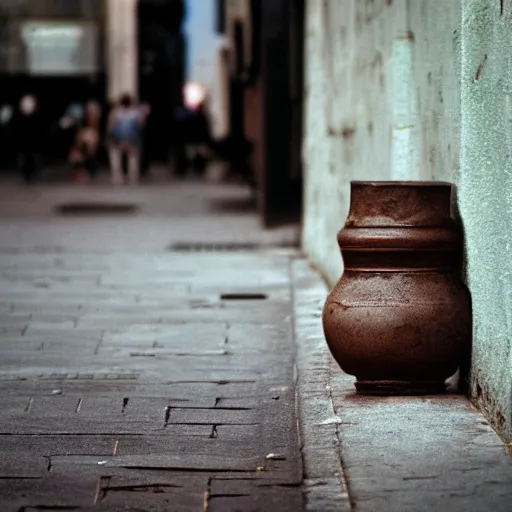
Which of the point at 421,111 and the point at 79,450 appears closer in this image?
the point at 79,450

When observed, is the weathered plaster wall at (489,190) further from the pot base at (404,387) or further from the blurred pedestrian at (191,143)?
the blurred pedestrian at (191,143)

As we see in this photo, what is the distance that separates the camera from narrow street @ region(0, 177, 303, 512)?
15.5 feet

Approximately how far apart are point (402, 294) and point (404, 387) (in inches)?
16.4

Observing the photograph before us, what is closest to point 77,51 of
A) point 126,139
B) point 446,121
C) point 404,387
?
point 126,139

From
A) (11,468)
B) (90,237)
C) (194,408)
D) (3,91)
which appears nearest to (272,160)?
(90,237)

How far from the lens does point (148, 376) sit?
22.0ft

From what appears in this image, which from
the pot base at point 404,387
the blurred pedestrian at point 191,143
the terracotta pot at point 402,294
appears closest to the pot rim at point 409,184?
the terracotta pot at point 402,294

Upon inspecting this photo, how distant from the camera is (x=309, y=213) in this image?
1238 cm

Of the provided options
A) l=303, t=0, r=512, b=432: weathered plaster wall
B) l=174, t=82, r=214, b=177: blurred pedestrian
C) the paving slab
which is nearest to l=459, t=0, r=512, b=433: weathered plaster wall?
l=303, t=0, r=512, b=432: weathered plaster wall

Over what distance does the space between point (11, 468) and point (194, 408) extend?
1224 millimetres

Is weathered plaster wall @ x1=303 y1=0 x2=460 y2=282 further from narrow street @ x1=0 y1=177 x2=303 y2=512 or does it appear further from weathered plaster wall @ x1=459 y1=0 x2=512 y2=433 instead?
narrow street @ x1=0 y1=177 x2=303 y2=512

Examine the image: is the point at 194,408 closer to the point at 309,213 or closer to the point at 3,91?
the point at 309,213

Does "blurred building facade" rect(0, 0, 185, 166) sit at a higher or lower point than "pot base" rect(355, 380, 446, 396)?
higher

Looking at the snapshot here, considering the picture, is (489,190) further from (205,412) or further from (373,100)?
(373,100)
